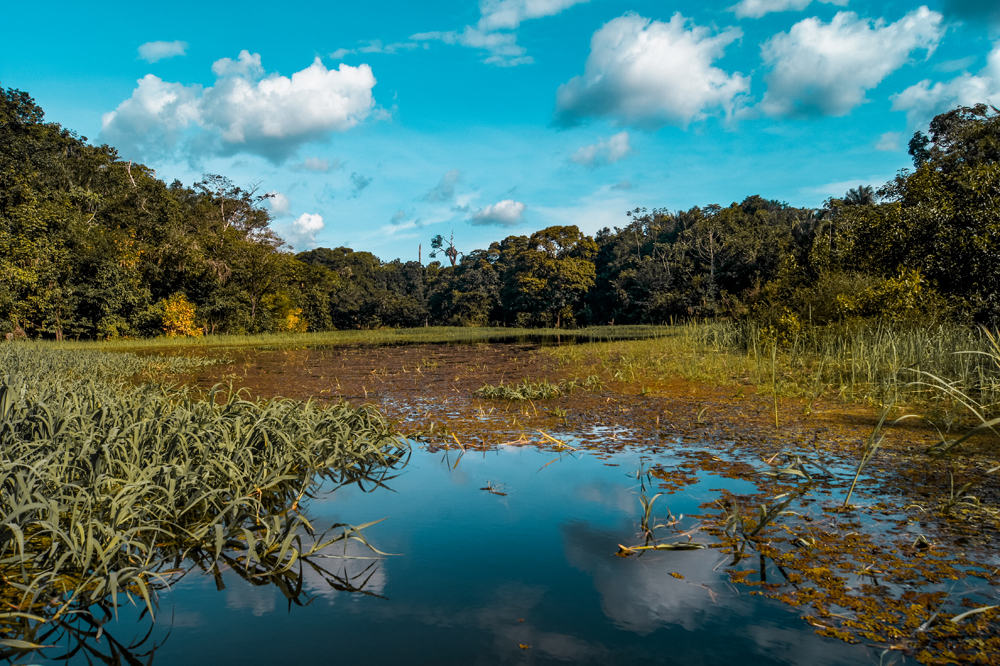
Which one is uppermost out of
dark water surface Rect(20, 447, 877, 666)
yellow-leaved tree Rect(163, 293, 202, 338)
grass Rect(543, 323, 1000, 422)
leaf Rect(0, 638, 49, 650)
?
yellow-leaved tree Rect(163, 293, 202, 338)

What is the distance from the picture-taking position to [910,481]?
4.17 meters

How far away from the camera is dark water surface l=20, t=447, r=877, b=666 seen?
90.7 inches

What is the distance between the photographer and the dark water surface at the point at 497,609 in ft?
7.56

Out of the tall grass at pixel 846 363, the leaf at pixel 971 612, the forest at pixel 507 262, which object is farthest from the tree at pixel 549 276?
the leaf at pixel 971 612

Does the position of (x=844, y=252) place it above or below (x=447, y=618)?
above

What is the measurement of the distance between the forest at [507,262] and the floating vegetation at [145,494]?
981 cm

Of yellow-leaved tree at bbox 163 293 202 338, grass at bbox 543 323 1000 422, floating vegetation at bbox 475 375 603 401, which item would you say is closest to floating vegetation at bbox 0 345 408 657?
floating vegetation at bbox 475 375 603 401

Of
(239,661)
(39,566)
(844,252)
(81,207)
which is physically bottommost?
(239,661)

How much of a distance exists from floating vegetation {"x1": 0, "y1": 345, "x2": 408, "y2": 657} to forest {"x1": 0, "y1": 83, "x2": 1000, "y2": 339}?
386 inches

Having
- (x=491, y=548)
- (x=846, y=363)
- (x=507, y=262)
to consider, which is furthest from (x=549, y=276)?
(x=491, y=548)

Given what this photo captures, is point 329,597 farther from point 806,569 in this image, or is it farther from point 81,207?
point 81,207

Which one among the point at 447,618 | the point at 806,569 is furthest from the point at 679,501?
the point at 447,618

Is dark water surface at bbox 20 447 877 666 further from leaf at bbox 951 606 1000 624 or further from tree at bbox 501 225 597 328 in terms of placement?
tree at bbox 501 225 597 328

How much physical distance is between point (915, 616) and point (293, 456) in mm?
3865
